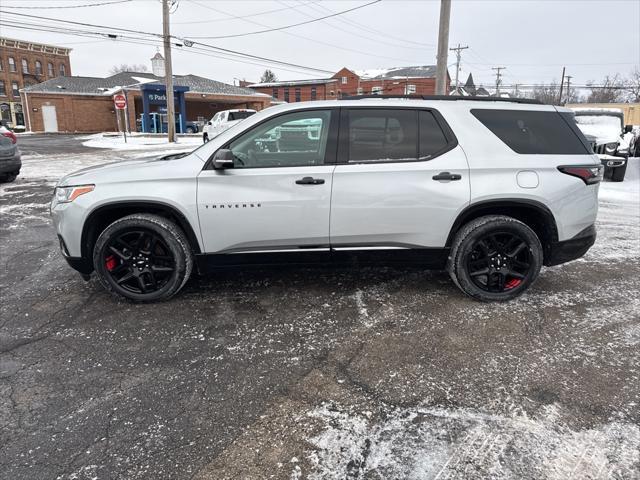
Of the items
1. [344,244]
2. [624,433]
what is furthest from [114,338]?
[624,433]

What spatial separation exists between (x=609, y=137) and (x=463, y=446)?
535 inches

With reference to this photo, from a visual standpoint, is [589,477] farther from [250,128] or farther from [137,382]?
[250,128]

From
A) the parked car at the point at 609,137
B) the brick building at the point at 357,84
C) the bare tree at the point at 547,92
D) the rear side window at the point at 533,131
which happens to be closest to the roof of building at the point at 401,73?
the brick building at the point at 357,84

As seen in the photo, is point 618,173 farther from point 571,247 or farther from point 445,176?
point 445,176

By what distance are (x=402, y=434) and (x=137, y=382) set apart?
Result: 1.68 m

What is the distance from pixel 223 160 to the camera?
3.66 m

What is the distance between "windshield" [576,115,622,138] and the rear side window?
10.8 metres

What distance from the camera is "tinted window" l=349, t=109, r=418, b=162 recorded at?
153 inches

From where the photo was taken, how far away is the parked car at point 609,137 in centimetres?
1189

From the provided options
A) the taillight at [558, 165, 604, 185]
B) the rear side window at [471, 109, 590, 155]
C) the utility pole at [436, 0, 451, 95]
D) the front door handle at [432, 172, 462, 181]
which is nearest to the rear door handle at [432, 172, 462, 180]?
the front door handle at [432, 172, 462, 181]

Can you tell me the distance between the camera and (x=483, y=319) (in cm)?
381

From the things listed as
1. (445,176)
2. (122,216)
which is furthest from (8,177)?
(445,176)

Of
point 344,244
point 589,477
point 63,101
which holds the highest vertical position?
point 63,101

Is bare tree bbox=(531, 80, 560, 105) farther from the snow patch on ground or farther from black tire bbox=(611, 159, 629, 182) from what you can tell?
the snow patch on ground
